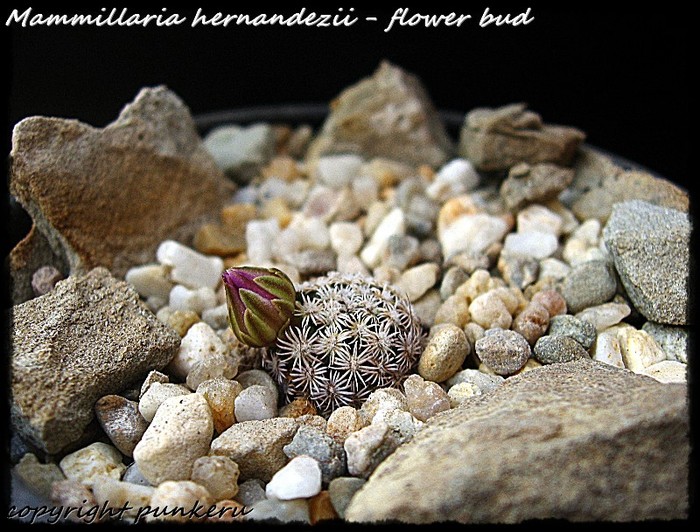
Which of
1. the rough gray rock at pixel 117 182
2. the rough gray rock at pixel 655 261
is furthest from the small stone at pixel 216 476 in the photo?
the rough gray rock at pixel 655 261

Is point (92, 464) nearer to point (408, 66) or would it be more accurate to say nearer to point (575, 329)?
point (575, 329)

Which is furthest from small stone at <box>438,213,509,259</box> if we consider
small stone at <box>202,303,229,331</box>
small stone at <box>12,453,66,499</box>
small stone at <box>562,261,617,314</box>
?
small stone at <box>12,453,66,499</box>

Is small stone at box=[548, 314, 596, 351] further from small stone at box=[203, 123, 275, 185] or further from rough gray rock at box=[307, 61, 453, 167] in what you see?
small stone at box=[203, 123, 275, 185]

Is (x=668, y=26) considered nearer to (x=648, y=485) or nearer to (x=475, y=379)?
(x=475, y=379)

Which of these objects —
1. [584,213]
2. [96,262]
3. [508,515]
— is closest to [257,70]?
[96,262]

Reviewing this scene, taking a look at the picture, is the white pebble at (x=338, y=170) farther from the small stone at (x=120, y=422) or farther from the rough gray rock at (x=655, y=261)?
the small stone at (x=120, y=422)

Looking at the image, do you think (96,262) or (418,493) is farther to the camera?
(96,262)
